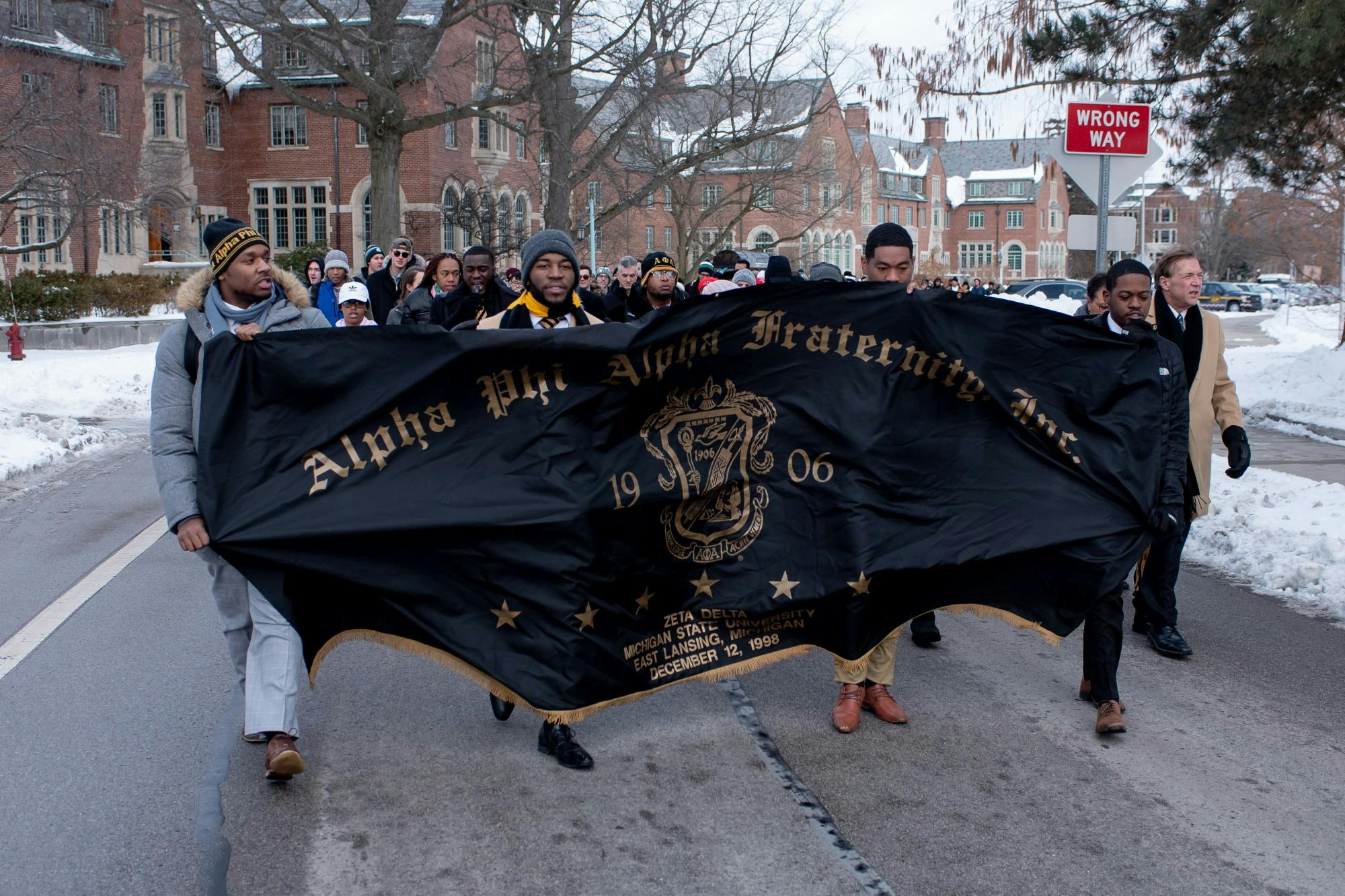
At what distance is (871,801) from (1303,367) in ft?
67.0

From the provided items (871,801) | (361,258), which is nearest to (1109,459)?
(871,801)

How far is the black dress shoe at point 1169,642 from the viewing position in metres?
6.43

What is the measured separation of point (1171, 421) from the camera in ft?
18.1

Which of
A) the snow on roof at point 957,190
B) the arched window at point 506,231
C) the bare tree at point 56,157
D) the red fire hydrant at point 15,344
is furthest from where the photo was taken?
the snow on roof at point 957,190

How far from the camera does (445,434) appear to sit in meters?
4.89

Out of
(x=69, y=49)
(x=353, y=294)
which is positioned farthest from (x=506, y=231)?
(x=353, y=294)

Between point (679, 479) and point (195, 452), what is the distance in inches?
69.8

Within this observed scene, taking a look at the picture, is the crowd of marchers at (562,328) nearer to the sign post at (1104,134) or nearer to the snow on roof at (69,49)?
the sign post at (1104,134)

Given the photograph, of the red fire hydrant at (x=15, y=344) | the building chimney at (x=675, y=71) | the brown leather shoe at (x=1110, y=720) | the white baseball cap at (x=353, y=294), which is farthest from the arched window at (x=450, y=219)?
the brown leather shoe at (x=1110, y=720)

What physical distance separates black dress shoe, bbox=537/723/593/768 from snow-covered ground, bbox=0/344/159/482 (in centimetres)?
920

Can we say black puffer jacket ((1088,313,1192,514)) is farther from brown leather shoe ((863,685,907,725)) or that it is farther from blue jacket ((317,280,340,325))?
blue jacket ((317,280,340,325))

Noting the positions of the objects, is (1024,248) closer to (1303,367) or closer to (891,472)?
(1303,367)

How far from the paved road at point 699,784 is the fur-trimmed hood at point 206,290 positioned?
1693 mm

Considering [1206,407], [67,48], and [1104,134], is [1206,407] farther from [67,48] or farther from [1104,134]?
[67,48]
